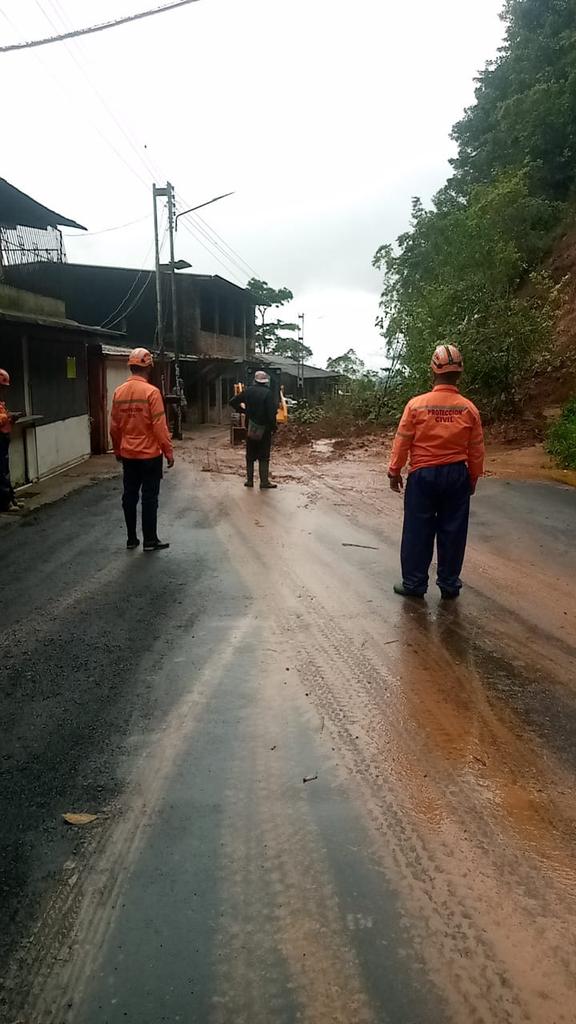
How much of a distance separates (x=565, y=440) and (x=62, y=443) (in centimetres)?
915

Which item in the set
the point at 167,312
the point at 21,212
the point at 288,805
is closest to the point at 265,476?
the point at 21,212

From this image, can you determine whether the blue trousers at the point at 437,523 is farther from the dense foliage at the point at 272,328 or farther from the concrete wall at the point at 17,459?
the dense foliage at the point at 272,328

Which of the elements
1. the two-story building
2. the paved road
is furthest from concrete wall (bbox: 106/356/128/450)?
the paved road

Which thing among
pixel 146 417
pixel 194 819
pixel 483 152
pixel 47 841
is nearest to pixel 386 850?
pixel 194 819

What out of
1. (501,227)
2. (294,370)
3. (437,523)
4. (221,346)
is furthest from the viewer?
(294,370)

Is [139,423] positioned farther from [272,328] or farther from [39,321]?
[272,328]

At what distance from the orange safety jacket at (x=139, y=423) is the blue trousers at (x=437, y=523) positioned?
2.58 meters

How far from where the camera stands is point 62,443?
13281 millimetres

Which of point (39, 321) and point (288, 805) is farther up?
point (39, 321)

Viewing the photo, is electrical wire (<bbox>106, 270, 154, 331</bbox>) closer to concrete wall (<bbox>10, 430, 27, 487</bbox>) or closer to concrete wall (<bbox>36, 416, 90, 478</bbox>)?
concrete wall (<bbox>36, 416, 90, 478</bbox>)

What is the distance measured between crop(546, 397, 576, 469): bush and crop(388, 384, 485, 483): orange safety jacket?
23.3 ft

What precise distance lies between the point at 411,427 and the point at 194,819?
3.19 metres

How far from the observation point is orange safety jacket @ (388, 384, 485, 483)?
484 cm

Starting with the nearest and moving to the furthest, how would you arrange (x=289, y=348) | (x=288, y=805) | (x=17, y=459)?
(x=288, y=805), (x=17, y=459), (x=289, y=348)
